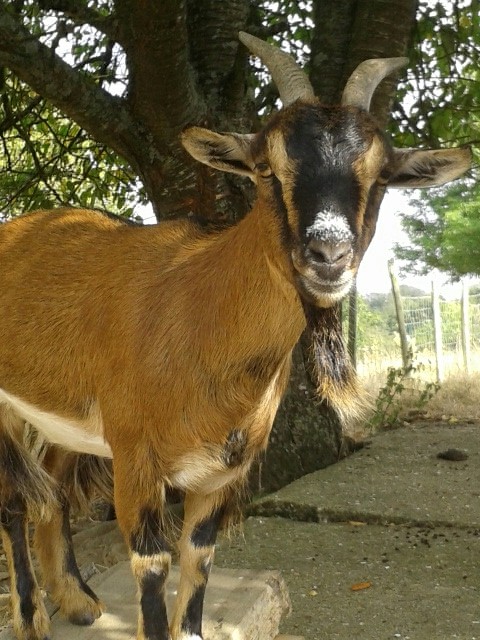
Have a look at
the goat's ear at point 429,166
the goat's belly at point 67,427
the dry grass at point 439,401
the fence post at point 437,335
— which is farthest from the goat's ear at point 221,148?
the fence post at point 437,335

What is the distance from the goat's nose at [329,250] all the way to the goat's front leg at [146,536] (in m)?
1.16

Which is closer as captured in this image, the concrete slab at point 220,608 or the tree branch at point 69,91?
the concrete slab at point 220,608

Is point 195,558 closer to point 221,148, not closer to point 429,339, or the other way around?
point 221,148

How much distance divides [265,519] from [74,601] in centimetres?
233

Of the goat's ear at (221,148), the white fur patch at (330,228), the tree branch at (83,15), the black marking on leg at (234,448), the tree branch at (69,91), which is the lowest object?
the black marking on leg at (234,448)

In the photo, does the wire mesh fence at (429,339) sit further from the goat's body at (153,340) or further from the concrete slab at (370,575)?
the goat's body at (153,340)

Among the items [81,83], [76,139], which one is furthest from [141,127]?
[76,139]

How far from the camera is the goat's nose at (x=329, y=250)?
2.58 m

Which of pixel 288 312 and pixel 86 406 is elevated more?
pixel 288 312

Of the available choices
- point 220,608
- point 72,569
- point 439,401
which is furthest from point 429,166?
point 439,401

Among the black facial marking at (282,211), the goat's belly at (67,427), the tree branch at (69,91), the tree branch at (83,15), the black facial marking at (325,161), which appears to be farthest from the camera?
the tree branch at (83,15)

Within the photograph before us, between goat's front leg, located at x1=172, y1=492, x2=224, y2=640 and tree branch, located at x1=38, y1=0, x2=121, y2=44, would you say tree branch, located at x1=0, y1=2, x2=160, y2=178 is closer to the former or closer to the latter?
tree branch, located at x1=38, y1=0, x2=121, y2=44

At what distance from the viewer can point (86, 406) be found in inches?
142

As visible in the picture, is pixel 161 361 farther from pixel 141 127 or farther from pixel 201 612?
pixel 141 127
